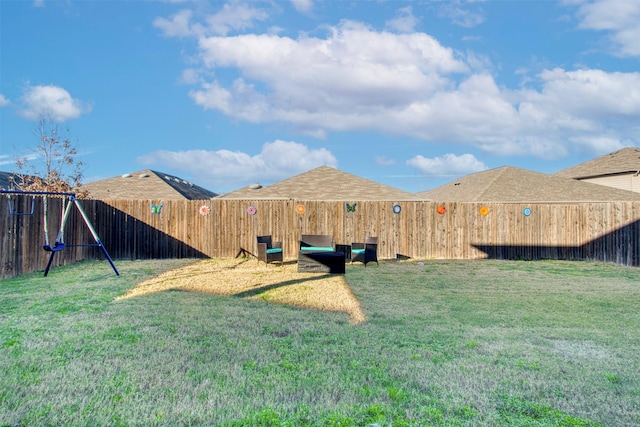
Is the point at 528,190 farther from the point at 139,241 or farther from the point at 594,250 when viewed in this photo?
the point at 139,241

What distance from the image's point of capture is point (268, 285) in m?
8.43

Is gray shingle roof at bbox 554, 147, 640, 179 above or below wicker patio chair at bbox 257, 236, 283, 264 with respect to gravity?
above

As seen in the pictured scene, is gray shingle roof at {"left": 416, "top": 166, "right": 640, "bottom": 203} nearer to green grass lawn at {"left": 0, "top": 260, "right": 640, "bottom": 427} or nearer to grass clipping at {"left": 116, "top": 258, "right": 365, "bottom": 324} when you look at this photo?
grass clipping at {"left": 116, "top": 258, "right": 365, "bottom": 324}

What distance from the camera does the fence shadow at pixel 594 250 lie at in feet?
43.3

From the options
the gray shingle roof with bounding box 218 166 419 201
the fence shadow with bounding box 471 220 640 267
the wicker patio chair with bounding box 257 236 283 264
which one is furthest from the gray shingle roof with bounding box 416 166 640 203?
the wicker patio chair with bounding box 257 236 283 264

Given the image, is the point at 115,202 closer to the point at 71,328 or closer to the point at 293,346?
the point at 71,328

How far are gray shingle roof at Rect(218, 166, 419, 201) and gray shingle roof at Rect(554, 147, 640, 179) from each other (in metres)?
12.7

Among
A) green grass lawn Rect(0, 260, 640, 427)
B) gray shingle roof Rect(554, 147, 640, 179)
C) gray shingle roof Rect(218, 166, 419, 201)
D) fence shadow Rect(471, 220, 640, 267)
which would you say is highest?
gray shingle roof Rect(554, 147, 640, 179)

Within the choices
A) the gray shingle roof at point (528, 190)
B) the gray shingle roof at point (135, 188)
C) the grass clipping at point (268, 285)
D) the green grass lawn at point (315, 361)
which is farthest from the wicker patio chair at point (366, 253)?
the gray shingle roof at point (135, 188)

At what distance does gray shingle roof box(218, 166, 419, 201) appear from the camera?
56.6 feet

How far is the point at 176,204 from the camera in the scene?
14.2m

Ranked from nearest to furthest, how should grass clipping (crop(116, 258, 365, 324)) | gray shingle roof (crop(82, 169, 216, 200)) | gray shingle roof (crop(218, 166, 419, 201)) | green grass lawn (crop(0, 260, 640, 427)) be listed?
green grass lawn (crop(0, 260, 640, 427)) < grass clipping (crop(116, 258, 365, 324)) < gray shingle roof (crop(218, 166, 419, 201)) < gray shingle roof (crop(82, 169, 216, 200))

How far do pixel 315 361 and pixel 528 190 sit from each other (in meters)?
18.2

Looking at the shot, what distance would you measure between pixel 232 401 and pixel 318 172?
1670cm
